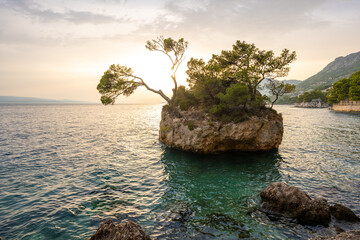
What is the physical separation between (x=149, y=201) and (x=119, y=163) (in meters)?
11.3

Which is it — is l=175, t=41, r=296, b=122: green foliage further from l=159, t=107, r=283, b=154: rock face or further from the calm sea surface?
the calm sea surface

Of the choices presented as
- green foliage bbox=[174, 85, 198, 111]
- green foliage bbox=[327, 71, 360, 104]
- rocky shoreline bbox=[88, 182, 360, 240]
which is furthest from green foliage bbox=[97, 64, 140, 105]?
green foliage bbox=[327, 71, 360, 104]

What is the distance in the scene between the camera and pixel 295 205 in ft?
40.9

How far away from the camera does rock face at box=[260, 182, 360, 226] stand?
11565 mm

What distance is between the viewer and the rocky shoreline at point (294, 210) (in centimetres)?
867

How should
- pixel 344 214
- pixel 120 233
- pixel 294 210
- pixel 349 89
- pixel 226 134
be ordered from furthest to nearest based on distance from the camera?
pixel 349 89
pixel 226 134
pixel 294 210
pixel 344 214
pixel 120 233

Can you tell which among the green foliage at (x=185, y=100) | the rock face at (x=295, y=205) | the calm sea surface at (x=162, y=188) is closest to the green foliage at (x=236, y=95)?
the green foliage at (x=185, y=100)

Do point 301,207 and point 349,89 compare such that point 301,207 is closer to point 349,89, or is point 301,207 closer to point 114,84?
point 114,84

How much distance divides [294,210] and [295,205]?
334 millimetres

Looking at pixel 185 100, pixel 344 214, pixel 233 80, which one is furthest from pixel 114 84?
pixel 344 214

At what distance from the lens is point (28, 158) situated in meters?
25.0

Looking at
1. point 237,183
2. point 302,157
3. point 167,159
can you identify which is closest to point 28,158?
point 167,159

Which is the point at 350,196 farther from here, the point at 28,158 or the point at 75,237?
the point at 28,158

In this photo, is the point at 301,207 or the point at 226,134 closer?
the point at 301,207
